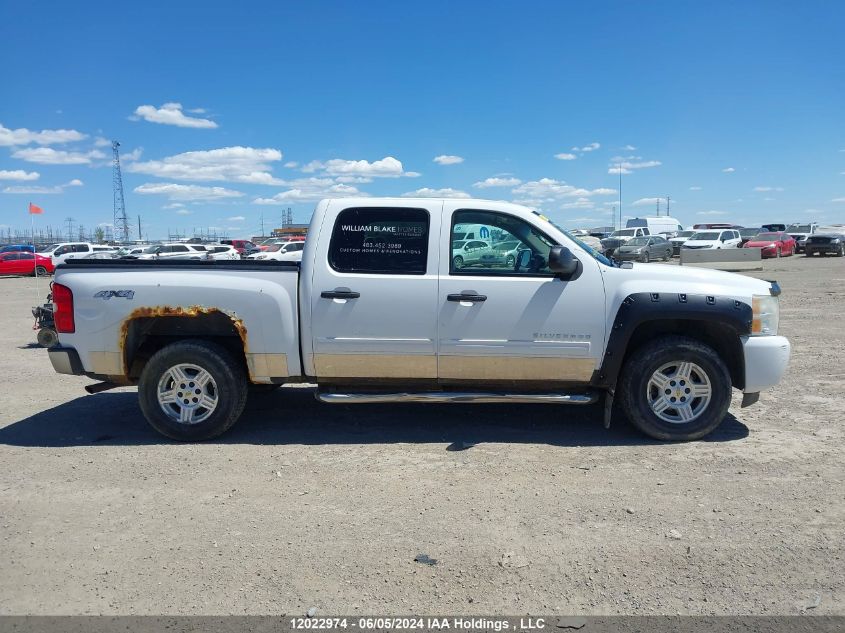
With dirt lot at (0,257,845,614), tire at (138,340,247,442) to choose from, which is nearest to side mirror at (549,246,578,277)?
dirt lot at (0,257,845,614)

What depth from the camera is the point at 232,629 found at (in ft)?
9.78

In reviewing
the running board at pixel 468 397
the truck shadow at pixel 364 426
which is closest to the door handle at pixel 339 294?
the running board at pixel 468 397

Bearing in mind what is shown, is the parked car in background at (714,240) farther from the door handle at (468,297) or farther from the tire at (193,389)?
the tire at (193,389)

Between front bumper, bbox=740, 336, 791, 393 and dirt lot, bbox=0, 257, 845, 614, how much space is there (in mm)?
534

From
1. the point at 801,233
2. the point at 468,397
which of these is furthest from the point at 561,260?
the point at 801,233

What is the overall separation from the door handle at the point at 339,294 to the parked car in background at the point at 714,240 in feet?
101

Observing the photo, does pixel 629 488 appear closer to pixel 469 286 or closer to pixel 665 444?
pixel 665 444

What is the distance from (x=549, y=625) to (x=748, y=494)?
2.08 m

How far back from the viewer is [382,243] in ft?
17.9

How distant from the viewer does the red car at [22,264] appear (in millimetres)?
32969

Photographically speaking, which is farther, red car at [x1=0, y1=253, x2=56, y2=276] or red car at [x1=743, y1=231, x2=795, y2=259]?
red car at [x1=743, y1=231, x2=795, y2=259]

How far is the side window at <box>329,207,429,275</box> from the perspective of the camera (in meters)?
5.39

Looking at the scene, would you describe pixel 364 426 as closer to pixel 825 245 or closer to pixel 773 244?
pixel 773 244

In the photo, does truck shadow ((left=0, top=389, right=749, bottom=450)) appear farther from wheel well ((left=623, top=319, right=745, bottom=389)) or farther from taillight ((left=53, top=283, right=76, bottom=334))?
taillight ((left=53, top=283, right=76, bottom=334))
